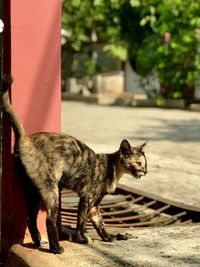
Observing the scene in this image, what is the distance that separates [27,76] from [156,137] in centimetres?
784

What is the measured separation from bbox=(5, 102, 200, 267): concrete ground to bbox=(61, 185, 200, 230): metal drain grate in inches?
11.2

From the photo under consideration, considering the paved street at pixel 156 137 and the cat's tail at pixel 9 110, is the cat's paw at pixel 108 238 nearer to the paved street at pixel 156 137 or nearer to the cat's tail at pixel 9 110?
the cat's tail at pixel 9 110

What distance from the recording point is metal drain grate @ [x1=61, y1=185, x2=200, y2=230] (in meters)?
5.25

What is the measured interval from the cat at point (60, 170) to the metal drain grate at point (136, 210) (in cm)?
81

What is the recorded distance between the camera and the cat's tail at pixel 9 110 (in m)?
3.61

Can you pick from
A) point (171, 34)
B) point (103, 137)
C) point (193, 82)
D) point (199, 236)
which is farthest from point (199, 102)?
point (199, 236)

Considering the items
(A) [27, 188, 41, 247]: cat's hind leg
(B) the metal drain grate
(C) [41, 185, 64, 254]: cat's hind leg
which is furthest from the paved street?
(C) [41, 185, 64, 254]: cat's hind leg

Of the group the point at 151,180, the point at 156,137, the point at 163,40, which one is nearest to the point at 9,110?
the point at 151,180

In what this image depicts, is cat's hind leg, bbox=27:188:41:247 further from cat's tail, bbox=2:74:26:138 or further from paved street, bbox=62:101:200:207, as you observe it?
paved street, bbox=62:101:200:207

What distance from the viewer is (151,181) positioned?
7.10 m

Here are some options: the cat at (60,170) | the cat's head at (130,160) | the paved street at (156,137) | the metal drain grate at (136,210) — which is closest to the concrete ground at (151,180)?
the paved street at (156,137)

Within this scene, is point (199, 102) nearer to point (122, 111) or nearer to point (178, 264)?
point (122, 111)

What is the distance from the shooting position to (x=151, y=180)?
7160 millimetres

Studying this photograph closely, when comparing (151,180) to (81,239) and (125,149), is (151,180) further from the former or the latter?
(81,239)
